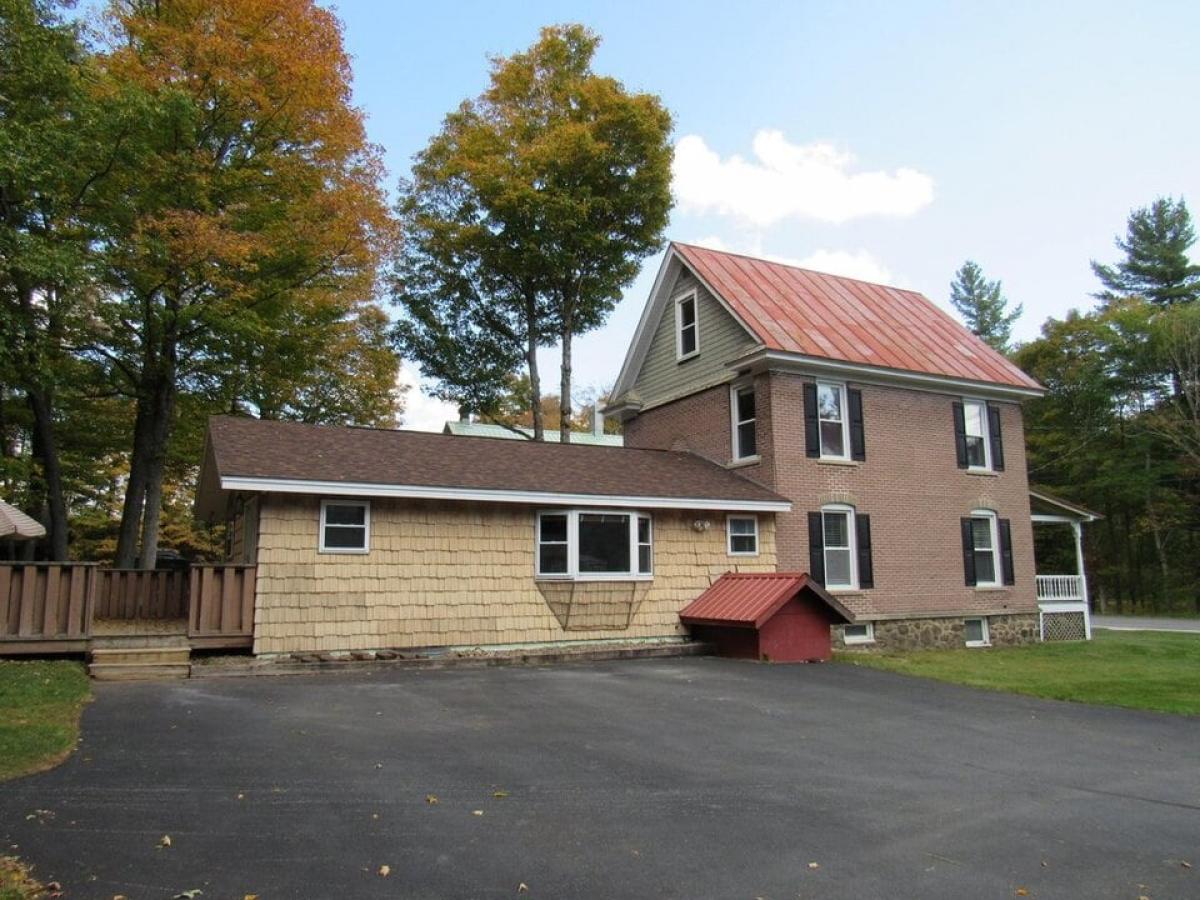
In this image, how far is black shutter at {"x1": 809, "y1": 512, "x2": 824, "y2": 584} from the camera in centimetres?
1741

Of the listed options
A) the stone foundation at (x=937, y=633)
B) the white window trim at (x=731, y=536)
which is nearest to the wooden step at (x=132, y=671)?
the white window trim at (x=731, y=536)

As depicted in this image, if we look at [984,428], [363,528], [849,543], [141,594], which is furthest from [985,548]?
[141,594]

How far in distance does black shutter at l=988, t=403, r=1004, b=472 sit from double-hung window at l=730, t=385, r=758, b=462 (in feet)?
21.8

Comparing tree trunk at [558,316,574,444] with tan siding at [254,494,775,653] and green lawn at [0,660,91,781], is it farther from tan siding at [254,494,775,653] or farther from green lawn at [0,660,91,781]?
green lawn at [0,660,91,781]

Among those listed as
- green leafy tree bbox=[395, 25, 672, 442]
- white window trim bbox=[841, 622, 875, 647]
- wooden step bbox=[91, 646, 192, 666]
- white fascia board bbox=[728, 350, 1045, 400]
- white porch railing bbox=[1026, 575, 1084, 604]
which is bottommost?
white window trim bbox=[841, 622, 875, 647]

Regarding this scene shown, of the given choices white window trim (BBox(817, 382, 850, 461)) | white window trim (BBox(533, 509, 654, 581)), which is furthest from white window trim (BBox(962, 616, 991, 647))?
white window trim (BBox(533, 509, 654, 581))

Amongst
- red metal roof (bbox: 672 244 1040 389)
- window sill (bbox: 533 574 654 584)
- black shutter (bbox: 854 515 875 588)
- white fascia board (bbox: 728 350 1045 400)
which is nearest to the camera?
window sill (bbox: 533 574 654 584)

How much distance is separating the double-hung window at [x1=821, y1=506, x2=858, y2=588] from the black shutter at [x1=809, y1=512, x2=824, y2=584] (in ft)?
0.59

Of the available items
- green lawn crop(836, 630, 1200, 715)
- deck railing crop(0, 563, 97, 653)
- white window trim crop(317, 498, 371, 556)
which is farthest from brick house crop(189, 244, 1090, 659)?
deck railing crop(0, 563, 97, 653)

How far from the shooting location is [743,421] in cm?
1852

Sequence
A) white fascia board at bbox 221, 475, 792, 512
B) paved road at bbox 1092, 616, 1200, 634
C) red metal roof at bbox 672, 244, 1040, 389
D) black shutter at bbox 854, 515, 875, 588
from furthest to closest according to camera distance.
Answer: paved road at bbox 1092, 616, 1200, 634
red metal roof at bbox 672, 244, 1040, 389
black shutter at bbox 854, 515, 875, 588
white fascia board at bbox 221, 475, 792, 512

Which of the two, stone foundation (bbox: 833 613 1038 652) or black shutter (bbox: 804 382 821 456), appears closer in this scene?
black shutter (bbox: 804 382 821 456)

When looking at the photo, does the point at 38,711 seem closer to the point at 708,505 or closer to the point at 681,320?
the point at 708,505

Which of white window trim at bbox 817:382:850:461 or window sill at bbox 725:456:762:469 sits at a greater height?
white window trim at bbox 817:382:850:461
